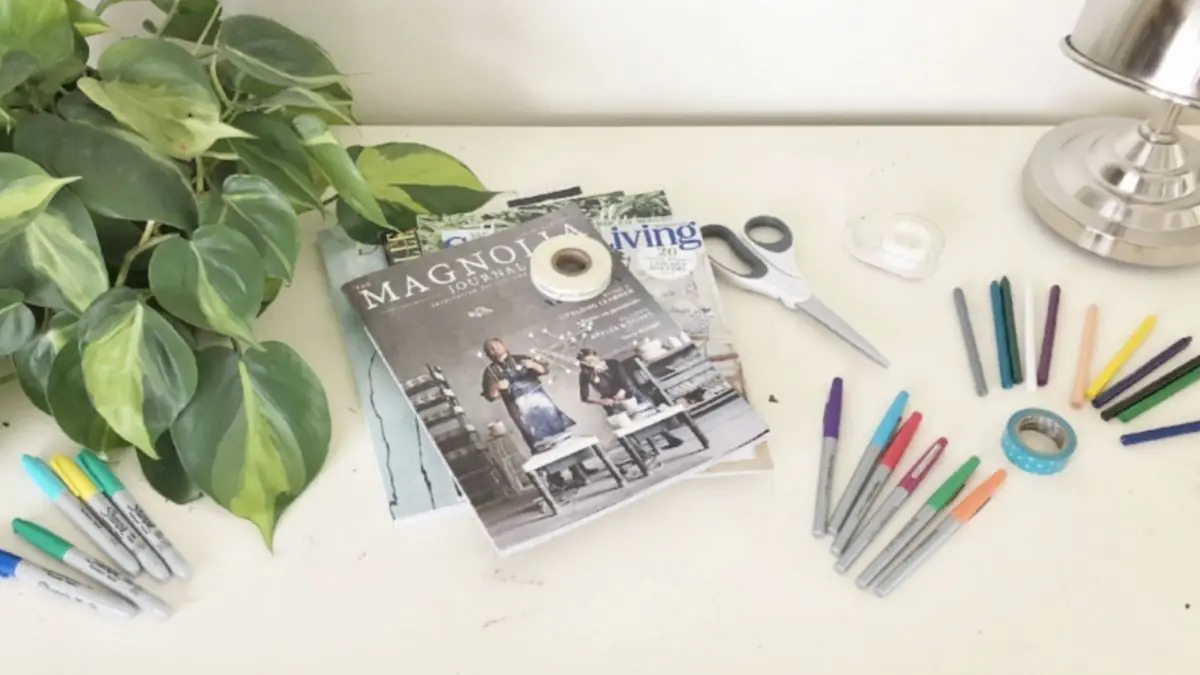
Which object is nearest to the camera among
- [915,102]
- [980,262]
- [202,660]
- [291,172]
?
[202,660]

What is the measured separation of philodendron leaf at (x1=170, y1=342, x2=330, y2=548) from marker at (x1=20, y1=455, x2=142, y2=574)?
6 centimetres

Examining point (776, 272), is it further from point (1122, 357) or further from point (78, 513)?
point (78, 513)

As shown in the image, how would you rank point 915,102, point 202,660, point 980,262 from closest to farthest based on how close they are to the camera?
point 202,660 → point 980,262 → point 915,102

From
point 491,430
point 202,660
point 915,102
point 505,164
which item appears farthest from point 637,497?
point 915,102

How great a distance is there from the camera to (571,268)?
0.71m

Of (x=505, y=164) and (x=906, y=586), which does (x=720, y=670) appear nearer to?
(x=906, y=586)

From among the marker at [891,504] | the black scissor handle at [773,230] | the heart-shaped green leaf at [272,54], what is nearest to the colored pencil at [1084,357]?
the marker at [891,504]

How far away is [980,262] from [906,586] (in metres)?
0.30

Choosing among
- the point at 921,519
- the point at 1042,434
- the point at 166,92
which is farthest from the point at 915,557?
the point at 166,92

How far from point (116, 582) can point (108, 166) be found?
0.21m

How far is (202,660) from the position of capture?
536 millimetres

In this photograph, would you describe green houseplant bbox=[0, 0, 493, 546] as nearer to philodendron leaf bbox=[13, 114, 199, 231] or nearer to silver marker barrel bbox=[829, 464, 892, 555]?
philodendron leaf bbox=[13, 114, 199, 231]

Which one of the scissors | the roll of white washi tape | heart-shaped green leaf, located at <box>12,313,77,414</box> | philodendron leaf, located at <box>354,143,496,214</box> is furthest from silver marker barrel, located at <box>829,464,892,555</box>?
heart-shaped green leaf, located at <box>12,313,77,414</box>

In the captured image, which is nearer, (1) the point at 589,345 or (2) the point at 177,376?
(2) the point at 177,376
